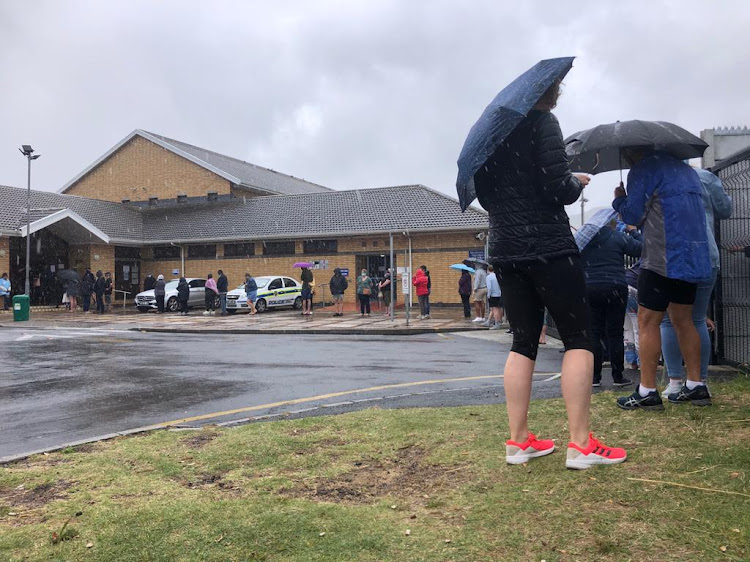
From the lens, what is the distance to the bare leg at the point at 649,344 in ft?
13.3

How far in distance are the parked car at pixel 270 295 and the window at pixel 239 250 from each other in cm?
364

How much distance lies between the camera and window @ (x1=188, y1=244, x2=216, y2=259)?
109ft

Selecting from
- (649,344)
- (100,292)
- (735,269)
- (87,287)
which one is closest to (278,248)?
(100,292)

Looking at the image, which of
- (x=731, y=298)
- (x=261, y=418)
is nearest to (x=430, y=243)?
(x=731, y=298)

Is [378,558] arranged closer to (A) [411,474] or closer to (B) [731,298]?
(A) [411,474]

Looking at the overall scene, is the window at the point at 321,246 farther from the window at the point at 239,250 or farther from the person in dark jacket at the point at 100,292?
the person in dark jacket at the point at 100,292

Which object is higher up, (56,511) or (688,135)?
(688,135)

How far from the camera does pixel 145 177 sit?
127ft

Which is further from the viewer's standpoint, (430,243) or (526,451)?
(430,243)

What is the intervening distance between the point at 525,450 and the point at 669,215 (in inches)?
70.6

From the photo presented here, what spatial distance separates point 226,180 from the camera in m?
36.6

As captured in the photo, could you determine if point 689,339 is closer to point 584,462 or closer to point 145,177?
point 584,462

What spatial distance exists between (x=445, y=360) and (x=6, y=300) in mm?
24744

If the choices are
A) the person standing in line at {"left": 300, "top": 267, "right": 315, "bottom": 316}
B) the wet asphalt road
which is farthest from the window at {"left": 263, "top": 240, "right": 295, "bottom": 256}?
the wet asphalt road
